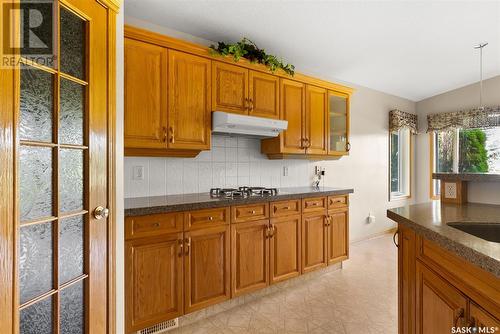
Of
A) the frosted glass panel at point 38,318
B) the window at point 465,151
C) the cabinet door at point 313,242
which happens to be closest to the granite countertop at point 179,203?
the cabinet door at point 313,242

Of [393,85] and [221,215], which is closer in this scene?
[221,215]

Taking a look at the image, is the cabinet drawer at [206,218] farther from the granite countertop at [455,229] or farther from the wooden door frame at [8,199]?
the granite countertop at [455,229]

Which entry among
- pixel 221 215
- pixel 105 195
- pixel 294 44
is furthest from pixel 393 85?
pixel 105 195

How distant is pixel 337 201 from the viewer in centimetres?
297

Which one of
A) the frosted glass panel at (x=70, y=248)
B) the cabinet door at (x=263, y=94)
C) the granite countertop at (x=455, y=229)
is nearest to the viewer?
the granite countertop at (x=455, y=229)

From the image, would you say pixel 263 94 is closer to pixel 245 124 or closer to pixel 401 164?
pixel 245 124

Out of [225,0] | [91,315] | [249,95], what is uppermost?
[225,0]

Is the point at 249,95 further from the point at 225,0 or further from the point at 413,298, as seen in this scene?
the point at 413,298

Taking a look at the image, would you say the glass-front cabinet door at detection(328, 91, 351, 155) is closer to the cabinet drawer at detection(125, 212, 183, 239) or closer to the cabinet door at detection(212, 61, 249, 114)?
the cabinet door at detection(212, 61, 249, 114)

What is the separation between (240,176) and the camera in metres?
2.92

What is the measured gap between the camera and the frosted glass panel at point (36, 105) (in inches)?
40.9

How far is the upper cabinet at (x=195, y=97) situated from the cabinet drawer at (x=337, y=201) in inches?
21.3

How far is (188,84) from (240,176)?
1117 mm

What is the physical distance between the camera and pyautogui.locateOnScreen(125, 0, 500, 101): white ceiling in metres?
2.21
